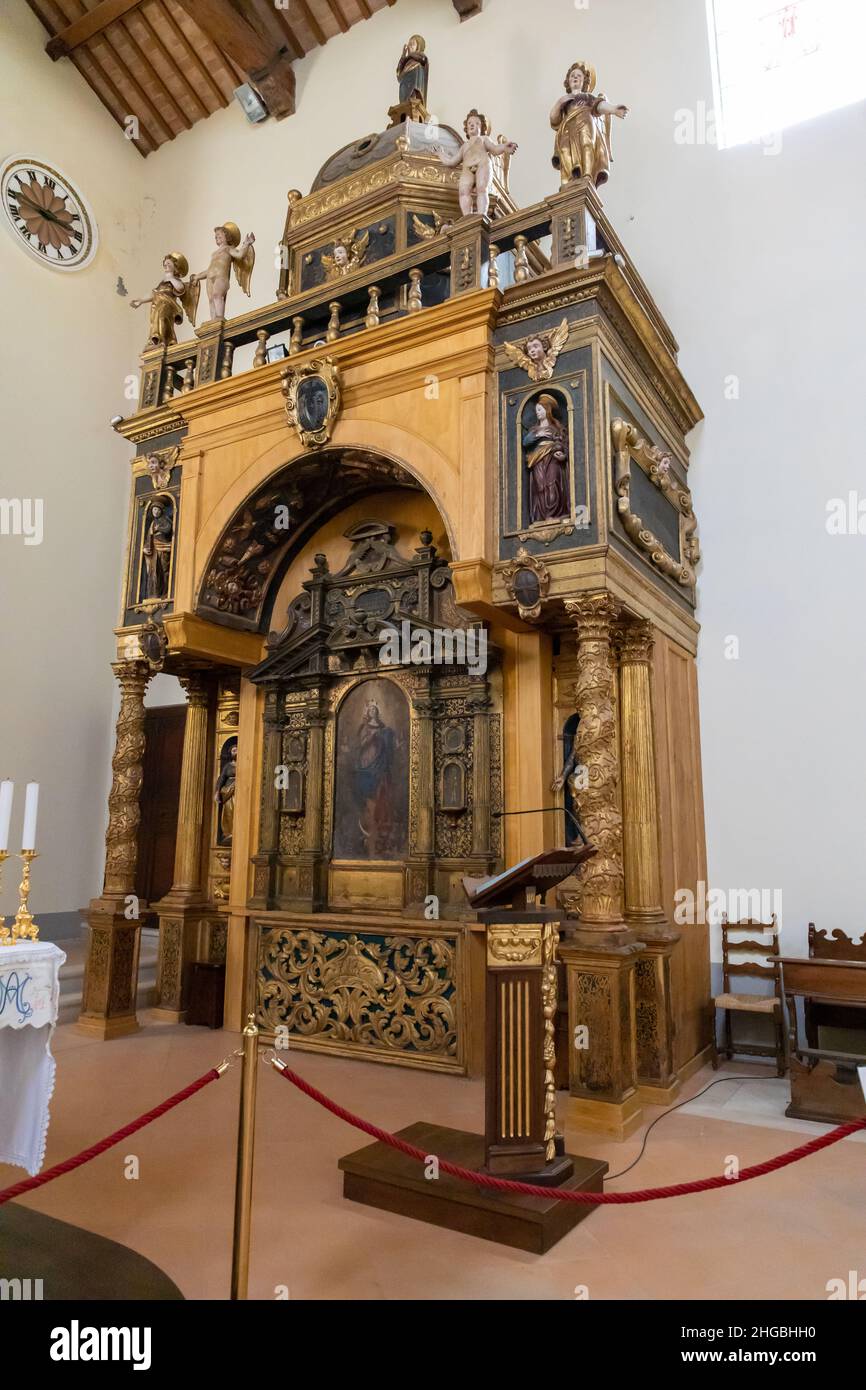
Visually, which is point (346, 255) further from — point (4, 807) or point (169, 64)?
point (169, 64)

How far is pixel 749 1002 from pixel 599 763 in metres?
2.43

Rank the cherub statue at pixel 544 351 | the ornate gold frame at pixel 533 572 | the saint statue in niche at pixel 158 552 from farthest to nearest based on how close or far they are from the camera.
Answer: the saint statue in niche at pixel 158 552, the cherub statue at pixel 544 351, the ornate gold frame at pixel 533 572

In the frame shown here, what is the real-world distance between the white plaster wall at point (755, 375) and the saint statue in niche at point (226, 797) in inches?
171

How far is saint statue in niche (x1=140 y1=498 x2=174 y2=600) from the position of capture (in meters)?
8.02

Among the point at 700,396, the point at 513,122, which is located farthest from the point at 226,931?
the point at 513,122

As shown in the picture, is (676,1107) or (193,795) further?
(193,795)

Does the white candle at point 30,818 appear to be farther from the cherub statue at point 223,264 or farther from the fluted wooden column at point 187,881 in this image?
the cherub statue at point 223,264

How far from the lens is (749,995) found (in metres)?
6.91

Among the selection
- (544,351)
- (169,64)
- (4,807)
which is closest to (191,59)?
(169,64)

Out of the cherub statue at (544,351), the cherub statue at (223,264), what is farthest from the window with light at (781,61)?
the cherub statue at (223,264)

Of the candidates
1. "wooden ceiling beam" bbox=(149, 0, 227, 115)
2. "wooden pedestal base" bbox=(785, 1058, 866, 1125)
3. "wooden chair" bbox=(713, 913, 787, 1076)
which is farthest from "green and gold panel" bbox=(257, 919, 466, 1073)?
"wooden ceiling beam" bbox=(149, 0, 227, 115)

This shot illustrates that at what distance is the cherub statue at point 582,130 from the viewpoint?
618 centimetres

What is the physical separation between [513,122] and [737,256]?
144 inches

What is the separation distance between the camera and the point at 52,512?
37.3ft
